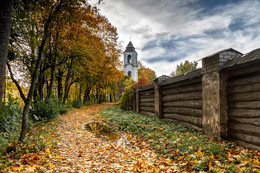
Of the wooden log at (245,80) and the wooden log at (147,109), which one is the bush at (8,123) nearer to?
the wooden log at (245,80)

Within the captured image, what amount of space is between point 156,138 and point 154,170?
6.99ft

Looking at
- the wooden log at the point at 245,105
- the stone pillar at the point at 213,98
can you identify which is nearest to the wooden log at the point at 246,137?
the stone pillar at the point at 213,98

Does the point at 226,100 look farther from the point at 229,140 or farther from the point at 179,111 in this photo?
the point at 179,111

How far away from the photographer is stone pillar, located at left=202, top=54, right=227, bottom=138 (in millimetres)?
4621

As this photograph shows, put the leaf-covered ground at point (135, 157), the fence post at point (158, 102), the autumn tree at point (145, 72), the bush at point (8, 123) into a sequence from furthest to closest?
the autumn tree at point (145, 72) → the fence post at point (158, 102) → the bush at point (8, 123) → the leaf-covered ground at point (135, 157)

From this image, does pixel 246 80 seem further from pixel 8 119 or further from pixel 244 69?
pixel 8 119

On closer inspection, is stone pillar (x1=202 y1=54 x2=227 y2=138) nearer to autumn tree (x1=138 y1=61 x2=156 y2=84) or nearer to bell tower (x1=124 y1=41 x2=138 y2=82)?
bell tower (x1=124 y1=41 x2=138 y2=82)

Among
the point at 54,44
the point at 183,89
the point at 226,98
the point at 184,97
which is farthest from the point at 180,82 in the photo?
the point at 54,44

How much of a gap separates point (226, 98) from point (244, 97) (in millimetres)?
552

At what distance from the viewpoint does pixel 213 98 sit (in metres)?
4.88

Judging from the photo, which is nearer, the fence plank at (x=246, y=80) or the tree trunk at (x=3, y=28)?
the tree trunk at (x=3, y=28)

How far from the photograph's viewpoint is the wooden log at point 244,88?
12.6 feet

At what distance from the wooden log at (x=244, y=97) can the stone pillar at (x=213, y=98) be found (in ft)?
0.59

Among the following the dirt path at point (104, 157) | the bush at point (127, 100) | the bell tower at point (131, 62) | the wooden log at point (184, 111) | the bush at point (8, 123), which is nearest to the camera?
the dirt path at point (104, 157)
